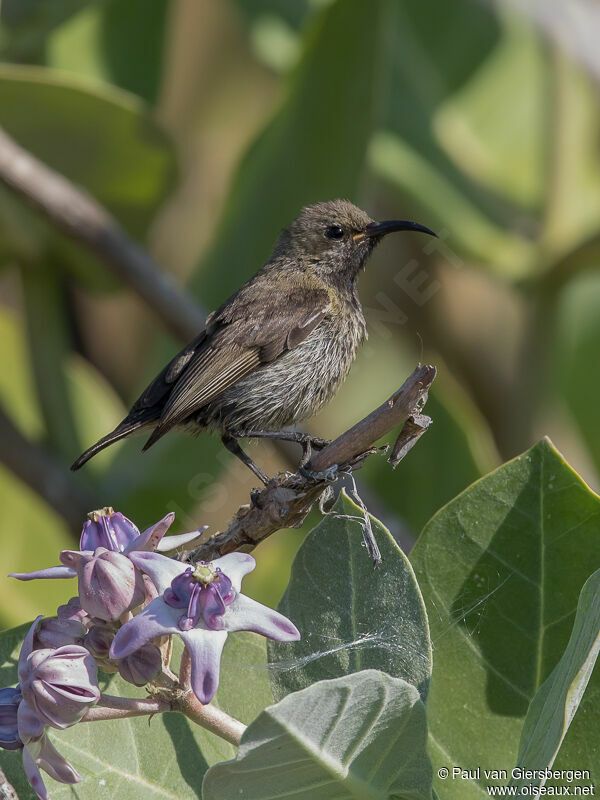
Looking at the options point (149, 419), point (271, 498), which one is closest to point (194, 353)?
point (149, 419)

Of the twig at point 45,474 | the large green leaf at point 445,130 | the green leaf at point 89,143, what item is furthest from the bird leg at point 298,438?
the large green leaf at point 445,130

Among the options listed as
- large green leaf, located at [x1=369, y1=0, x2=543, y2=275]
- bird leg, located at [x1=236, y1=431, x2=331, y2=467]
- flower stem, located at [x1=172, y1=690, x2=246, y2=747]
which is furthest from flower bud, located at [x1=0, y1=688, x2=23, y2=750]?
large green leaf, located at [x1=369, y1=0, x2=543, y2=275]

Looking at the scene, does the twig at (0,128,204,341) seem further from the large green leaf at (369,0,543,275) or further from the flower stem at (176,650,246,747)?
the flower stem at (176,650,246,747)

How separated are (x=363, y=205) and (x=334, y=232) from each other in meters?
0.33

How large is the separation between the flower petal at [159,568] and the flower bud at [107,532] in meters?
0.09

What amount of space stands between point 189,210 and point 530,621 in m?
4.21

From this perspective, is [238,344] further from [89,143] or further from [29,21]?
[29,21]

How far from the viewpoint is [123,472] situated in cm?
362

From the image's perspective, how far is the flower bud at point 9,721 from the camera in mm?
1438

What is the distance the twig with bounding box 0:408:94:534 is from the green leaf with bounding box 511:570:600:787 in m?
2.30

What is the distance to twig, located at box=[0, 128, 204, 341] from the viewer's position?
3342mm

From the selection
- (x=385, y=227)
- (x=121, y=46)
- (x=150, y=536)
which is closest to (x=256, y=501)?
(x=150, y=536)

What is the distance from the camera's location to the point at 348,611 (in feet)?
5.74

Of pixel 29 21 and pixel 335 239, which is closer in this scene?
pixel 335 239
